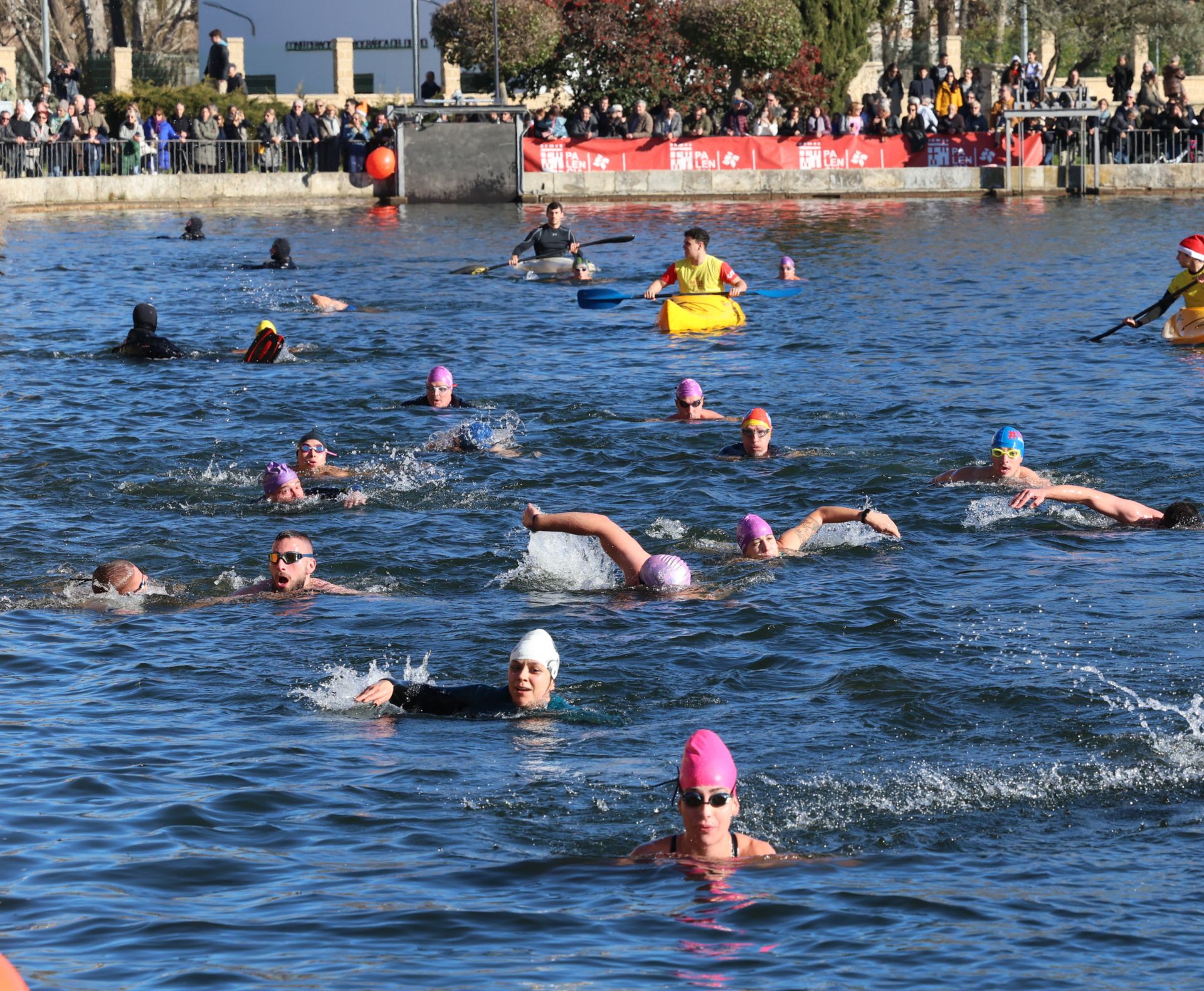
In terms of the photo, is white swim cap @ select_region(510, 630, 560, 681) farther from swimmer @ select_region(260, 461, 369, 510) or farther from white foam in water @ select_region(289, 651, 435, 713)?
swimmer @ select_region(260, 461, 369, 510)

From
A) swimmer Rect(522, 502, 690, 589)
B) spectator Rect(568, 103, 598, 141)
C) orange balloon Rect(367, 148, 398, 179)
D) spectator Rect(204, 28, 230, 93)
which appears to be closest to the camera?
swimmer Rect(522, 502, 690, 589)

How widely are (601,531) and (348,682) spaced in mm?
2270

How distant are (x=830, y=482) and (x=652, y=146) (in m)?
29.2

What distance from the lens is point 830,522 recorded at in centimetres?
1328

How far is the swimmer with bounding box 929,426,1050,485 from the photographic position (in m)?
14.6

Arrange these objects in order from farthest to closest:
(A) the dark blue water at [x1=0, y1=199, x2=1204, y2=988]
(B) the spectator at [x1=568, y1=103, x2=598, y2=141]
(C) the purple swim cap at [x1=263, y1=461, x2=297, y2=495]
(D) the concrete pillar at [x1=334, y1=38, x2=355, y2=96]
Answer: (D) the concrete pillar at [x1=334, y1=38, x2=355, y2=96]
(B) the spectator at [x1=568, y1=103, x2=598, y2=141]
(C) the purple swim cap at [x1=263, y1=461, x2=297, y2=495]
(A) the dark blue water at [x1=0, y1=199, x2=1204, y2=988]

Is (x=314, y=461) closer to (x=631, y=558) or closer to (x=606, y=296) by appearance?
(x=631, y=558)

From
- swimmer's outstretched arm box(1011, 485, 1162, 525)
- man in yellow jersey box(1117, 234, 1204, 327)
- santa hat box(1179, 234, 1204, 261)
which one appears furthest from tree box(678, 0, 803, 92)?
swimmer's outstretched arm box(1011, 485, 1162, 525)

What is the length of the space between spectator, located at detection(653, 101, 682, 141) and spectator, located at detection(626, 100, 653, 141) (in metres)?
0.18

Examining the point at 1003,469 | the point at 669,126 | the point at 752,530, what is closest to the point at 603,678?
the point at 752,530

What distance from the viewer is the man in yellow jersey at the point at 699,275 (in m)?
22.9

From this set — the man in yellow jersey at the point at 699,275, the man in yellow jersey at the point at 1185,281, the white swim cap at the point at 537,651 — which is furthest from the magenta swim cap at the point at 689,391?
the white swim cap at the point at 537,651

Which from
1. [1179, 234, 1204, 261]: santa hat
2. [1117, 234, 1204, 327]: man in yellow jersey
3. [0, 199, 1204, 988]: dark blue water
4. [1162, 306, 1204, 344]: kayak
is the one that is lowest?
[0, 199, 1204, 988]: dark blue water

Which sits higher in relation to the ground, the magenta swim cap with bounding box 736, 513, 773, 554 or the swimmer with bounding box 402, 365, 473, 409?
the swimmer with bounding box 402, 365, 473, 409
